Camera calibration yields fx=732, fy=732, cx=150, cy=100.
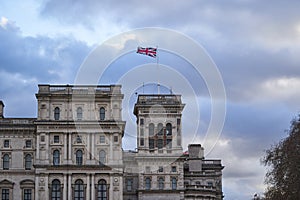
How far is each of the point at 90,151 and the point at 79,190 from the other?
16.9 feet

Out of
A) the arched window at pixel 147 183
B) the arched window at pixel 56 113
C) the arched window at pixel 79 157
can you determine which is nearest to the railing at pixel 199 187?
the arched window at pixel 147 183

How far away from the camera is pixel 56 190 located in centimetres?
9225

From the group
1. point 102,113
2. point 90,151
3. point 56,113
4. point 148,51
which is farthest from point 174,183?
point 148,51

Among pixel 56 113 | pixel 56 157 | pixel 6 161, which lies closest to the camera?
pixel 56 157

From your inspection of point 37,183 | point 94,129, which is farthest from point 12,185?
point 94,129

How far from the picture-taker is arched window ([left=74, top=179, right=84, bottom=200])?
304 ft

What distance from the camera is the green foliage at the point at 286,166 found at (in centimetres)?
6181

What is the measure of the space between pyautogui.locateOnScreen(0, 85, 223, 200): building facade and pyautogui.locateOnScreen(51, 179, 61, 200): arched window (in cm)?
13

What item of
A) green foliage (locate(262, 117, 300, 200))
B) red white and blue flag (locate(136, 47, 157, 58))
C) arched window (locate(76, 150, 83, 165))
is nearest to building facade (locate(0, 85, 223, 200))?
arched window (locate(76, 150, 83, 165))

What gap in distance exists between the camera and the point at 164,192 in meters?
96.2

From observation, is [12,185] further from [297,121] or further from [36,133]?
[297,121]

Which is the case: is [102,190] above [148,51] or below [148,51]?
below

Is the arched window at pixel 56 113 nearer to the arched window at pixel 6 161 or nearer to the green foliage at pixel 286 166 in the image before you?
the arched window at pixel 6 161

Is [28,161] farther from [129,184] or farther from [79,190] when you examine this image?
[129,184]
